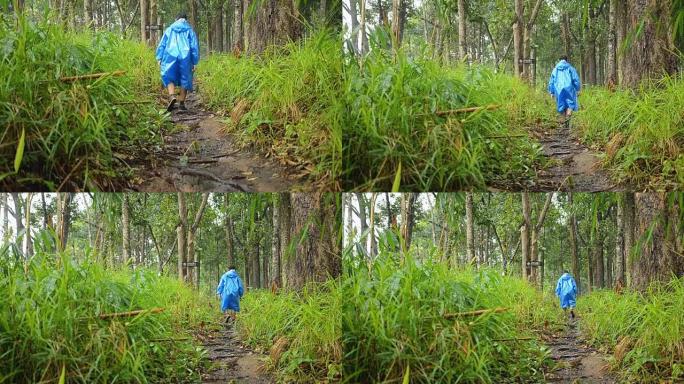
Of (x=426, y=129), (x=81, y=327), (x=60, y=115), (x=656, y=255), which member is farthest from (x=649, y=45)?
(x=81, y=327)

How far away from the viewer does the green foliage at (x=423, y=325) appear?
214cm

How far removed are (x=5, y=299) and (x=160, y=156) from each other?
0.84m

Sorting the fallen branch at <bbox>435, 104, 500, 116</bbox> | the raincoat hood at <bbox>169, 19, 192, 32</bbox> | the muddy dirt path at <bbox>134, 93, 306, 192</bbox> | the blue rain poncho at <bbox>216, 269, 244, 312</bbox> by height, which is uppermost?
the raincoat hood at <bbox>169, 19, 192, 32</bbox>

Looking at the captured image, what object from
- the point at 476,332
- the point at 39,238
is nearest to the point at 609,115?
the point at 476,332

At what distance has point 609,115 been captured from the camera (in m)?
2.28

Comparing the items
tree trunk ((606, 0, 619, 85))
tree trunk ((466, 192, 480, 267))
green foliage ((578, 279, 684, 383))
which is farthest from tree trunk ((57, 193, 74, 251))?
tree trunk ((606, 0, 619, 85))

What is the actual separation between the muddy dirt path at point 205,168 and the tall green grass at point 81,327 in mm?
557

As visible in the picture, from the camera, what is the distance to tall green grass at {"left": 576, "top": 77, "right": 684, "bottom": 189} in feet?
6.82

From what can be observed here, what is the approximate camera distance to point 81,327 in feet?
6.95

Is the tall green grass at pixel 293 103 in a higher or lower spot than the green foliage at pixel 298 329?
higher

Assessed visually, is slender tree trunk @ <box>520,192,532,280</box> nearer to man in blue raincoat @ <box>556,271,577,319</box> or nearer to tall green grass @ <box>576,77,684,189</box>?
man in blue raincoat @ <box>556,271,577,319</box>

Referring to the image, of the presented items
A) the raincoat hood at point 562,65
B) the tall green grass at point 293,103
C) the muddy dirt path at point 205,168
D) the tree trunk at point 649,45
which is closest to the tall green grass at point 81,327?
the muddy dirt path at point 205,168

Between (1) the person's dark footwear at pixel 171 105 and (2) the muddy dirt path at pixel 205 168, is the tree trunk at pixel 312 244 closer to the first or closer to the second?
(2) the muddy dirt path at pixel 205 168

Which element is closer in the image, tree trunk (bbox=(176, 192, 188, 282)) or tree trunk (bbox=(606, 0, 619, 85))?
tree trunk (bbox=(176, 192, 188, 282))
